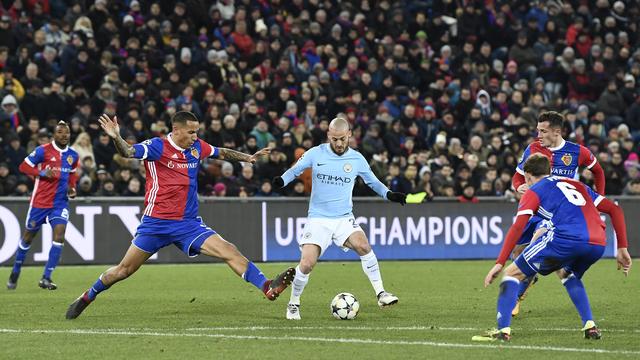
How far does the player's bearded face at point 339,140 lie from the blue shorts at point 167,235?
1.73m

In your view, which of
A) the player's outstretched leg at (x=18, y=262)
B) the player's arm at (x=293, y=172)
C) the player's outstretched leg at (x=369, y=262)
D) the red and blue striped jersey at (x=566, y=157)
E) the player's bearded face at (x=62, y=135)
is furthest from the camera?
the player's bearded face at (x=62, y=135)

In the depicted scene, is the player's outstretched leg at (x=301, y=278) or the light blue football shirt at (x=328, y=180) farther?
the light blue football shirt at (x=328, y=180)

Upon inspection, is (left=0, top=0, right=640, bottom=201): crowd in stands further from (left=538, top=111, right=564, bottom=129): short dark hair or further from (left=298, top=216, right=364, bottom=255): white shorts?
(left=538, top=111, right=564, bottom=129): short dark hair

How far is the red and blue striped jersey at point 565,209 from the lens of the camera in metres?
9.73

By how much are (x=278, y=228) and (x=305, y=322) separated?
10613 millimetres

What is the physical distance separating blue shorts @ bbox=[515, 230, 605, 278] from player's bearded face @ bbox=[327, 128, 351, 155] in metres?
3.18

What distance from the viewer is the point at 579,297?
10000 millimetres

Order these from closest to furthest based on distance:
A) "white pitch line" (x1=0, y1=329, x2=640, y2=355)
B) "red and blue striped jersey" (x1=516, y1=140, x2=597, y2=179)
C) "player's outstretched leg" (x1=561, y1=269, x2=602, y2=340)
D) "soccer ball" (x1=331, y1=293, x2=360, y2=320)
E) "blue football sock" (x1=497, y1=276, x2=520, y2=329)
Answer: "white pitch line" (x1=0, y1=329, x2=640, y2=355) < "blue football sock" (x1=497, y1=276, x2=520, y2=329) < "player's outstretched leg" (x1=561, y1=269, x2=602, y2=340) < "soccer ball" (x1=331, y1=293, x2=360, y2=320) < "red and blue striped jersey" (x1=516, y1=140, x2=597, y2=179)

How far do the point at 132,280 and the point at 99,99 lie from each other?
6314mm

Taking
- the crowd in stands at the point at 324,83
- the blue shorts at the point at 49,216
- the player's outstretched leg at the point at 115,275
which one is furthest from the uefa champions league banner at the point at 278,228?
the player's outstretched leg at the point at 115,275

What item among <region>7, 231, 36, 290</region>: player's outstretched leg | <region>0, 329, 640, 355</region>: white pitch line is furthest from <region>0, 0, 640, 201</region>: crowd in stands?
<region>0, 329, 640, 355</region>: white pitch line

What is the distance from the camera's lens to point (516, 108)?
27516mm

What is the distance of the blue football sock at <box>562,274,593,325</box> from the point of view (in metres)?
9.94

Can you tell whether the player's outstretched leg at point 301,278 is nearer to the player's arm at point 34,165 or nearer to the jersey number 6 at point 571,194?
the jersey number 6 at point 571,194
